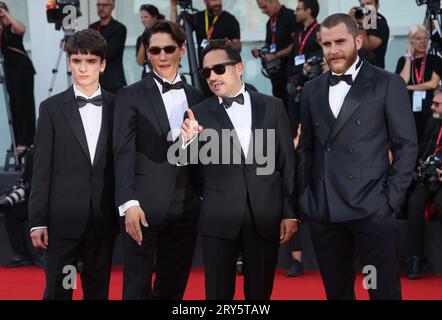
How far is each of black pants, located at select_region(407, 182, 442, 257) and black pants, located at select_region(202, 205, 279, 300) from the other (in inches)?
103

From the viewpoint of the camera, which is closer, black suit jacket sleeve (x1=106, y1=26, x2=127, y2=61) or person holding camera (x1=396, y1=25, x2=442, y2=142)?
person holding camera (x1=396, y1=25, x2=442, y2=142)

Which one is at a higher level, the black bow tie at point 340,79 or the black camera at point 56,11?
the black camera at point 56,11

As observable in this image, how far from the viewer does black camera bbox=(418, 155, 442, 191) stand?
613 cm

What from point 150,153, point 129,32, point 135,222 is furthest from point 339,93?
point 129,32

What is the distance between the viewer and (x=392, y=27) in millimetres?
8750

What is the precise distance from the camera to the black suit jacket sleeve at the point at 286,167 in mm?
3867

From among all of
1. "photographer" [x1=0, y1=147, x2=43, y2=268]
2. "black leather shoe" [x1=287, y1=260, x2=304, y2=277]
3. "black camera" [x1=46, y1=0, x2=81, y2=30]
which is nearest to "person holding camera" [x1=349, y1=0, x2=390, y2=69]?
"black leather shoe" [x1=287, y1=260, x2=304, y2=277]

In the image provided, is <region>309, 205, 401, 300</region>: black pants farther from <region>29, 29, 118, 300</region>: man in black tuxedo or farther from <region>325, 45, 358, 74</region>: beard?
<region>29, 29, 118, 300</region>: man in black tuxedo

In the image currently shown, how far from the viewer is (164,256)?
4.29m

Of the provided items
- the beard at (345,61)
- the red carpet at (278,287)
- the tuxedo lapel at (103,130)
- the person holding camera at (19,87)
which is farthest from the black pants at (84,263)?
the person holding camera at (19,87)

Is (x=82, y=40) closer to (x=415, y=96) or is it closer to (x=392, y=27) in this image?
(x=415, y=96)

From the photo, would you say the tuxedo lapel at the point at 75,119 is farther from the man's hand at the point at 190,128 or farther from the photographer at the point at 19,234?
the photographer at the point at 19,234

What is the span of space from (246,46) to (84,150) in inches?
215

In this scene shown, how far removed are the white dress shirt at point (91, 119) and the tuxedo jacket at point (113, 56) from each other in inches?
145
